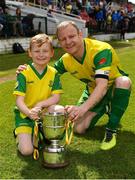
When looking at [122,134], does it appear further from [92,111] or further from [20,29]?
[20,29]

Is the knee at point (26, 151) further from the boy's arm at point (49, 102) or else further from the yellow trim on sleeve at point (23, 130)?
the boy's arm at point (49, 102)

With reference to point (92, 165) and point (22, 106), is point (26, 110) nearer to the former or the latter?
point (22, 106)

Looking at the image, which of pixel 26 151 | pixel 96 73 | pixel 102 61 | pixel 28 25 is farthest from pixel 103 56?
pixel 28 25

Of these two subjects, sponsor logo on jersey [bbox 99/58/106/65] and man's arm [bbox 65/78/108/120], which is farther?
sponsor logo on jersey [bbox 99/58/106/65]

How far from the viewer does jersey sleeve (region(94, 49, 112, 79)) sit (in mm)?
4727

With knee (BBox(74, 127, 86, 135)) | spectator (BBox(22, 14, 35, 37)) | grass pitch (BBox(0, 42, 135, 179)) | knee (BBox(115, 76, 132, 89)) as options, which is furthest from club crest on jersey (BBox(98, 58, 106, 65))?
spectator (BBox(22, 14, 35, 37))

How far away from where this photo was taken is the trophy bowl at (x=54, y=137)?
4219mm

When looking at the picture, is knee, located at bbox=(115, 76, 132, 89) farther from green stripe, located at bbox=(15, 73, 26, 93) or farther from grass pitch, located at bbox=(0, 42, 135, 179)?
green stripe, located at bbox=(15, 73, 26, 93)

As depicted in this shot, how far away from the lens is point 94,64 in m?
4.93

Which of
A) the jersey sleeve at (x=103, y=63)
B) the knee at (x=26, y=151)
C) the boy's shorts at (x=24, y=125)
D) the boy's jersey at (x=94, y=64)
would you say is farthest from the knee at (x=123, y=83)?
the knee at (x=26, y=151)

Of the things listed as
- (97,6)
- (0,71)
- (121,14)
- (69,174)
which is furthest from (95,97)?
(121,14)

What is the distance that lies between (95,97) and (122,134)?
1077 mm

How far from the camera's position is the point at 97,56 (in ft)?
16.0

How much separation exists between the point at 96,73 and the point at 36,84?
0.64 m
